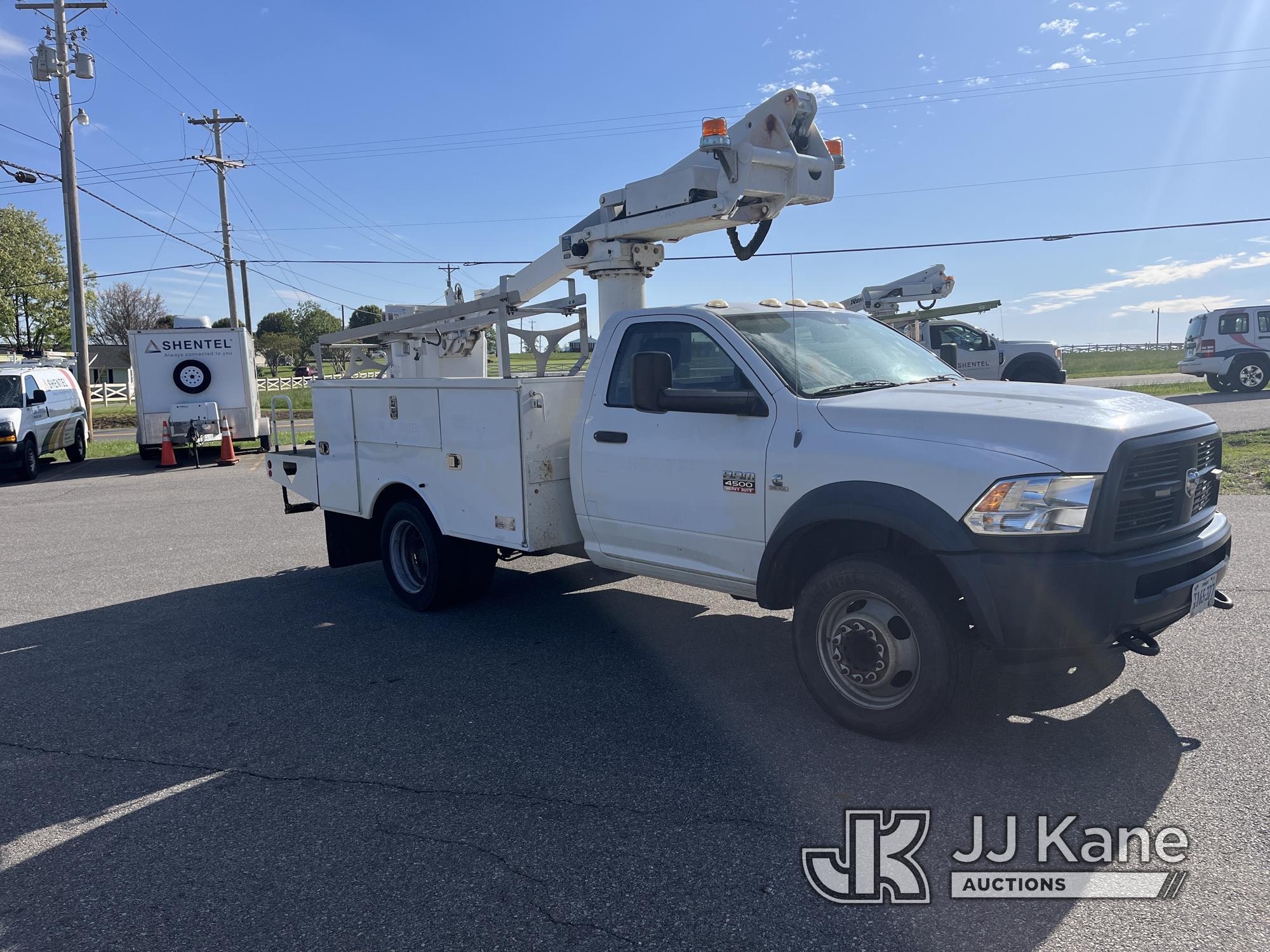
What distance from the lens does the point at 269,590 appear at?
26.1 ft

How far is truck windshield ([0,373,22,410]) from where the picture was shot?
17094 millimetres

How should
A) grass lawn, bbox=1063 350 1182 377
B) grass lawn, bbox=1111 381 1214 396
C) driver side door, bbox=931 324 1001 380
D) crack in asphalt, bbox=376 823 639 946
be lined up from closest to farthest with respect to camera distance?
crack in asphalt, bbox=376 823 639 946 → driver side door, bbox=931 324 1001 380 → grass lawn, bbox=1111 381 1214 396 → grass lawn, bbox=1063 350 1182 377

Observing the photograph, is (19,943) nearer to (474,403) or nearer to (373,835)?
(373,835)

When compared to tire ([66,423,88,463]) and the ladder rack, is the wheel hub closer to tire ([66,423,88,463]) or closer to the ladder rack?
the ladder rack

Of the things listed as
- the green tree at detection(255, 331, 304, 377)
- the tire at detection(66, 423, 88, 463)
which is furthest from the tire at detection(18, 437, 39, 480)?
the green tree at detection(255, 331, 304, 377)

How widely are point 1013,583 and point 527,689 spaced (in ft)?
8.76

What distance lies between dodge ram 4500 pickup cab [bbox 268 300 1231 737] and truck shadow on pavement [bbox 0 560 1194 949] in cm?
51

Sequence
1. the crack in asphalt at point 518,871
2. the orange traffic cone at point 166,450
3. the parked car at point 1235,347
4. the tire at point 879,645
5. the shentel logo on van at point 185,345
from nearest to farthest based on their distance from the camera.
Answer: the crack in asphalt at point 518,871 → the tire at point 879,645 → the orange traffic cone at point 166,450 → the shentel logo on van at point 185,345 → the parked car at point 1235,347

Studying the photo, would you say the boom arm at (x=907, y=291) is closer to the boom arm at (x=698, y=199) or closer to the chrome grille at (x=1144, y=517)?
the boom arm at (x=698, y=199)

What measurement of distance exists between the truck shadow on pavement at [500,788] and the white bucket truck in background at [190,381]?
503 inches

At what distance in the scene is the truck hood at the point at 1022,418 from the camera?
3.86m

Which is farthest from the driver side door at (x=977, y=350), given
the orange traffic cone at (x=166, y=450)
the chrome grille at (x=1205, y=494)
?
the chrome grille at (x=1205, y=494)

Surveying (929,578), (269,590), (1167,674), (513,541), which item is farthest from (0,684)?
(1167,674)

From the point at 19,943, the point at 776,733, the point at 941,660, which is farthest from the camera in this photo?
the point at 776,733
